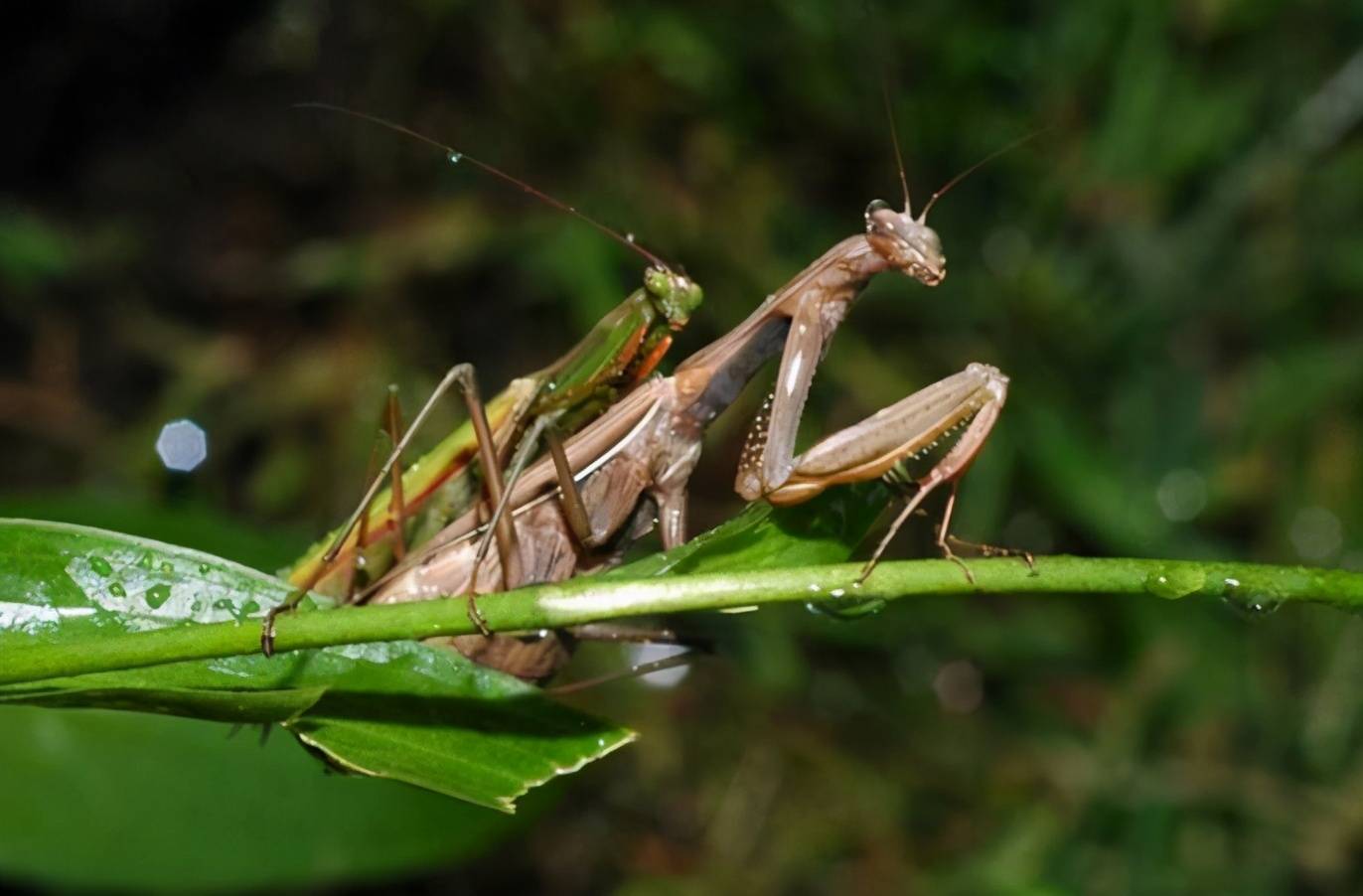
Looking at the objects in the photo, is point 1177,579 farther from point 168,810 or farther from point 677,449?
point 168,810

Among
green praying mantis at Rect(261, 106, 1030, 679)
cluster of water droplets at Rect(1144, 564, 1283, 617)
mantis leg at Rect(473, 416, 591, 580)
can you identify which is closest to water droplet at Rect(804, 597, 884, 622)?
cluster of water droplets at Rect(1144, 564, 1283, 617)

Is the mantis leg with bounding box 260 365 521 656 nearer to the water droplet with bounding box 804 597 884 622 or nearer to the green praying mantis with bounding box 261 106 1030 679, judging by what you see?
the green praying mantis with bounding box 261 106 1030 679

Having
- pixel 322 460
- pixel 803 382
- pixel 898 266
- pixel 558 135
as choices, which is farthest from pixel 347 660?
pixel 558 135

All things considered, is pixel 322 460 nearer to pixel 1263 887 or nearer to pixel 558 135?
pixel 558 135

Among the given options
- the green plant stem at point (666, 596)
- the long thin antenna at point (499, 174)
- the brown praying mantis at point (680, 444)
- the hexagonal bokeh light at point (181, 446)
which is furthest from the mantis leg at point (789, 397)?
the hexagonal bokeh light at point (181, 446)

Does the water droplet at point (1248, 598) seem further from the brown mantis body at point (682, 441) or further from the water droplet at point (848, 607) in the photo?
the brown mantis body at point (682, 441)
